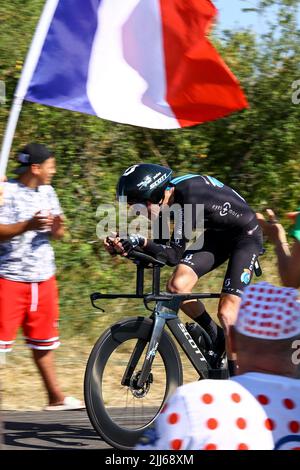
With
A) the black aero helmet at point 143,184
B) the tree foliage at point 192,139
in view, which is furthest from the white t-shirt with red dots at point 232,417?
the tree foliage at point 192,139

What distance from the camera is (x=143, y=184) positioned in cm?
570

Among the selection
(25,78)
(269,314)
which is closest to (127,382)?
(25,78)

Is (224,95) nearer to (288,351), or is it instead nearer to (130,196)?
(130,196)

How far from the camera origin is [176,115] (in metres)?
6.25

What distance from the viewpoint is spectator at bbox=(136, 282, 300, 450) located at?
2.29 metres

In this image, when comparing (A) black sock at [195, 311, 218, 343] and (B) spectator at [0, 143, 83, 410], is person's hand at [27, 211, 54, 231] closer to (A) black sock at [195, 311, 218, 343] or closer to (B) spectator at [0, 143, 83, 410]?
(B) spectator at [0, 143, 83, 410]

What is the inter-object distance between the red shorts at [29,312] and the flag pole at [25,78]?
823 mm

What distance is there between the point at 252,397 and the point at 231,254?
390 cm

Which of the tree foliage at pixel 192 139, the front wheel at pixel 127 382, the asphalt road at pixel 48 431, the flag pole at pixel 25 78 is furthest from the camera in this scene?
the tree foliage at pixel 192 139

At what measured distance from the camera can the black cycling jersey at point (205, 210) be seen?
586cm

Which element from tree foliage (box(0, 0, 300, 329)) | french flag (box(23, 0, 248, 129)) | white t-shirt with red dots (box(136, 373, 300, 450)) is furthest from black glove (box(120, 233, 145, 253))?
tree foliage (box(0, 0, 300, 329))

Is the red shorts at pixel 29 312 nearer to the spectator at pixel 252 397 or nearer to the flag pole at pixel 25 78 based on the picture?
the flag pole at pixel 25 78

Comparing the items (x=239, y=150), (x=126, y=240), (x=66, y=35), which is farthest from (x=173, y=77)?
(x=239, y=150)

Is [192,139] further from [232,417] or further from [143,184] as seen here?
[232,417]
